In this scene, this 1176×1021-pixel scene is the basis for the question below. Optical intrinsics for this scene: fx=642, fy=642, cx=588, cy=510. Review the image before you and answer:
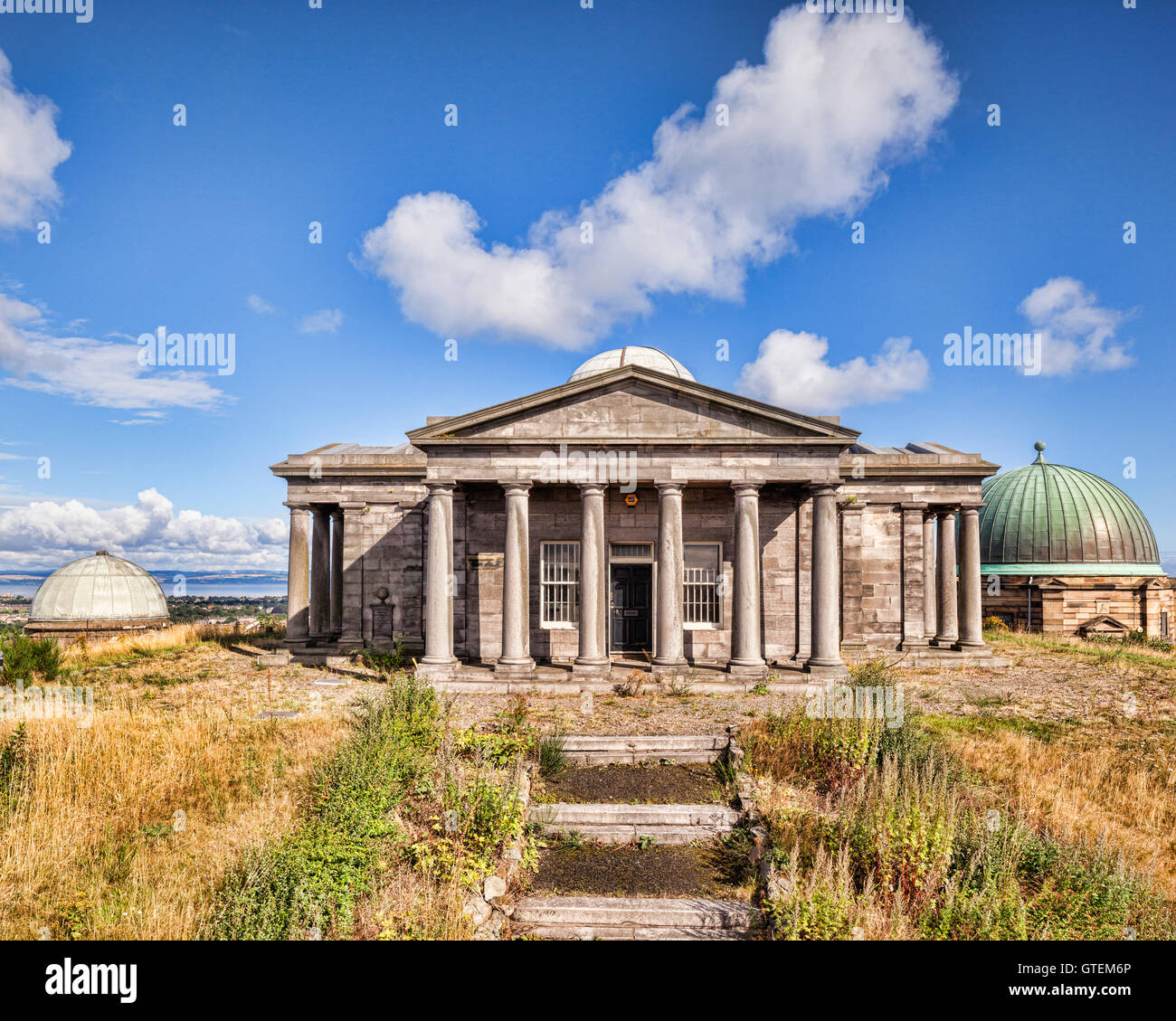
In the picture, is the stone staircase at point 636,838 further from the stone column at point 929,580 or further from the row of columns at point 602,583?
the stone column at point 929,580

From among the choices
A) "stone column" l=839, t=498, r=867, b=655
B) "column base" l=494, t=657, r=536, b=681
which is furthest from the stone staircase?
"stone column" l=839, t=498, r=867, b=655

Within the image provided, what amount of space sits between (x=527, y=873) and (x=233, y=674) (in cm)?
1652

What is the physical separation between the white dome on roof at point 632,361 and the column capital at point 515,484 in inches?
355

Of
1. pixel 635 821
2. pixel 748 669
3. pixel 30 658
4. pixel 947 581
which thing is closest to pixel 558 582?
pixel 748 669

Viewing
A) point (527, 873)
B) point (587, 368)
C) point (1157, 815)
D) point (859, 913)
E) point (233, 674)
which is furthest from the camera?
point (587, 368)

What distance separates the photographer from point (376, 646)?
23.4m

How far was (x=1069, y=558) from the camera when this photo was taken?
123ft

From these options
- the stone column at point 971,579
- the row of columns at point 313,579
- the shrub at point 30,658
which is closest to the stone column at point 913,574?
the stone column at point 971,579

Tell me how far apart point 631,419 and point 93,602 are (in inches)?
1144

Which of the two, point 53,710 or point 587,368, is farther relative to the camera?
point 587,368

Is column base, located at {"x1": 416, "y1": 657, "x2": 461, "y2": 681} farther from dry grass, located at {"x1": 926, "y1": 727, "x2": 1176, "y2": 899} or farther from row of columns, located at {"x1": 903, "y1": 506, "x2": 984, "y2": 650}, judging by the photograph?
row of columns, located at {"x1": 903, "y1": 506, "x2": 984, "y2": 650}

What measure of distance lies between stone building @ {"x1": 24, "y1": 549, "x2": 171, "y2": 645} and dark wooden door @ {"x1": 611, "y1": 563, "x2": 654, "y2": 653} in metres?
24.2
